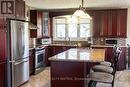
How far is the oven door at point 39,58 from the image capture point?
22.3ft

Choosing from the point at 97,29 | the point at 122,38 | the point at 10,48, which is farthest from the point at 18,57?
the point at 122,38

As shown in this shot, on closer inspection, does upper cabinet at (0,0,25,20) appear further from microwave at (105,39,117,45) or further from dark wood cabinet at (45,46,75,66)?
microwave at (105,39,117,45)

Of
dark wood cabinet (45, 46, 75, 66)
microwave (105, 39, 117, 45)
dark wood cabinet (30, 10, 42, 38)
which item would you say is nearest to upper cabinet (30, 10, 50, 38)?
dark wood cabinet (30, 10, 42, 38)

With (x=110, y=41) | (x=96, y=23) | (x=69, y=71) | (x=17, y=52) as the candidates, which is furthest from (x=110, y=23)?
(x=69, y=71)

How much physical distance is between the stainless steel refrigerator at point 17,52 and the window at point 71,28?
325cm

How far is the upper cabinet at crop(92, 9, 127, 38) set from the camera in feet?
24.6

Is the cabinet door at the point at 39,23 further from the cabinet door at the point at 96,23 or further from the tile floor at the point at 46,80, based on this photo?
the cabinet door at the point at 96,23

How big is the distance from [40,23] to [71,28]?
1474 millimetres

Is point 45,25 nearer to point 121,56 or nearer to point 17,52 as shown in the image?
point 121,56

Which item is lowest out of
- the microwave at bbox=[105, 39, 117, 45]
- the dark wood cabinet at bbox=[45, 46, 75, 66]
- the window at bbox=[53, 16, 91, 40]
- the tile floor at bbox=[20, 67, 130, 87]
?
the tile floor at bbox=[20, 67, 130, 87]

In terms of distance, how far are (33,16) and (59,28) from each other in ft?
5.24

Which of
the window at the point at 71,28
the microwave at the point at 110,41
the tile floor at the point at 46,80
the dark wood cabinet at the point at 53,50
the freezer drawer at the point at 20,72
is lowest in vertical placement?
the tile floor at the point at 46,80

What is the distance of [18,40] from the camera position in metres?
5.05

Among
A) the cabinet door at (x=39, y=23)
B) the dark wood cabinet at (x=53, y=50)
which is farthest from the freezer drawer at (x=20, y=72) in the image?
the dark wood cabinet at (x=53, y=50)
